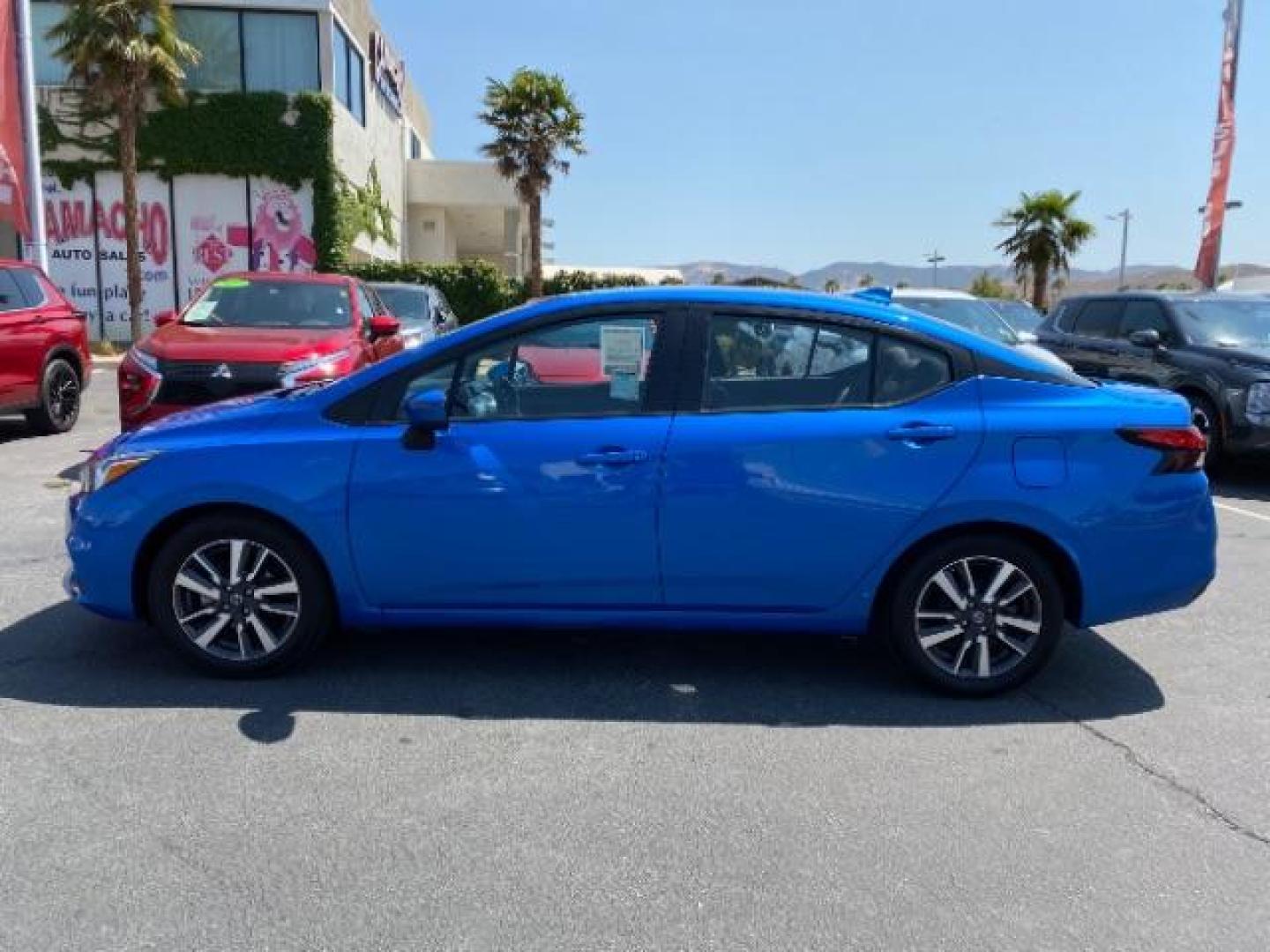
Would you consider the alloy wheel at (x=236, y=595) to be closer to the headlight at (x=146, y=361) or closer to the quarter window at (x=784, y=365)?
the quarter window at (x=784, y=365)

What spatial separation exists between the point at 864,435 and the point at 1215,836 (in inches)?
69.0

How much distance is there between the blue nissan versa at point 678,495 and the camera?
398 cm

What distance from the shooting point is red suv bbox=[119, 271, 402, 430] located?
7.45 meters

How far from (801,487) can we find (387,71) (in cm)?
3320

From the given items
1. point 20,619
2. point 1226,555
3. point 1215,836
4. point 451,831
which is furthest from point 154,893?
point 1226,555

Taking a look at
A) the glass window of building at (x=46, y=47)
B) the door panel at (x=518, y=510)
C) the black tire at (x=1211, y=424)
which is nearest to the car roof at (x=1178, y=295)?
the black tire at (x=1211, y=424)

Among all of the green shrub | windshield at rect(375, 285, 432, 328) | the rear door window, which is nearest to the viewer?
the rear door window

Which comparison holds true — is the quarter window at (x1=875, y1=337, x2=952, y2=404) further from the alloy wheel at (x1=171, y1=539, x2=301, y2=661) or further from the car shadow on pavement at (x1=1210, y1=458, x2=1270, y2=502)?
the car shadow on pavement at (x1=1210, y1=458, x2=1270, y2=502)

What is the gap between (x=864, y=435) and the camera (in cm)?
399

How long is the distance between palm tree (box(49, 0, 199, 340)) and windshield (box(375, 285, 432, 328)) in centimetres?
1193

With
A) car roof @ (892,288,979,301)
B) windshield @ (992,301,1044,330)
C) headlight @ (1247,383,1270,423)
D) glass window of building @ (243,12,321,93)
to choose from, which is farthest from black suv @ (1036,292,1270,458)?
glass window of building @ (243,12,321,93)

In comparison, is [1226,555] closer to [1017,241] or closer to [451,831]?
[451,831]

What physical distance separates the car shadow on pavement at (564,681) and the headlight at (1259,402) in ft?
16.6

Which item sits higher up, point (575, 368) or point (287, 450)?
point (575, 368)
